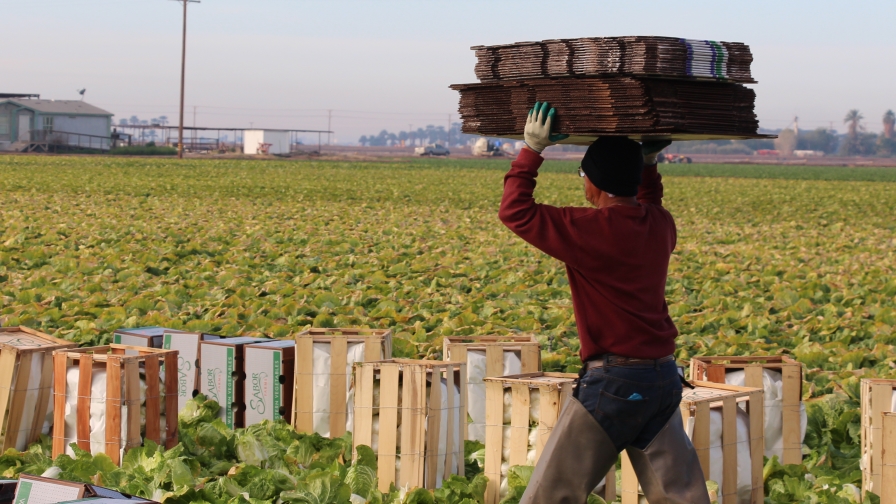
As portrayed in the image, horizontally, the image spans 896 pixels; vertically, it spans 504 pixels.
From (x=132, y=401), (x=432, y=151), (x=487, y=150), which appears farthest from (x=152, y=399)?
(x=432, y=151)

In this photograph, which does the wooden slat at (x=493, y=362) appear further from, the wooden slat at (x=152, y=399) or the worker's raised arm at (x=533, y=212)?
the worker's raised arm at (x=533, y=212)

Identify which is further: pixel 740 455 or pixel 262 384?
pixel 262 384

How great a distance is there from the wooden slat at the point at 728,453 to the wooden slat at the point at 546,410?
71 centimetres

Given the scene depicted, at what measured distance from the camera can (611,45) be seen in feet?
10.6

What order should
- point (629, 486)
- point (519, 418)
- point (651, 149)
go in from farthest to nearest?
point (519, 418) → point (629, 486) → point (651, 149)

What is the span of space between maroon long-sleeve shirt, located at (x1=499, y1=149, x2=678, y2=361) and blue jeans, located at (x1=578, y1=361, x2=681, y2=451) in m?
0.06

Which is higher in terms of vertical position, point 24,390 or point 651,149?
point 651,149

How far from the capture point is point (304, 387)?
5227 millimetres

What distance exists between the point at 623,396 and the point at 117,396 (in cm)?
260

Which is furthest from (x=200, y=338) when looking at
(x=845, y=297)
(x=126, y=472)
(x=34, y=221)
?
(x=34, y=221)

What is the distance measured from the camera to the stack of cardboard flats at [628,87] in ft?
10.4

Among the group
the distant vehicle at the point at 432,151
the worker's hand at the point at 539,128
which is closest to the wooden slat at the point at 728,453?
the worker's hand at the point at 539,128

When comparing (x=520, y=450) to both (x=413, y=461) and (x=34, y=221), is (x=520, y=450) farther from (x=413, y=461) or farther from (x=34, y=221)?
(x=34, y=221)

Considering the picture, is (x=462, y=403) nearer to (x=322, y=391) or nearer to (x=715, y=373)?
(x=322, y=391)
